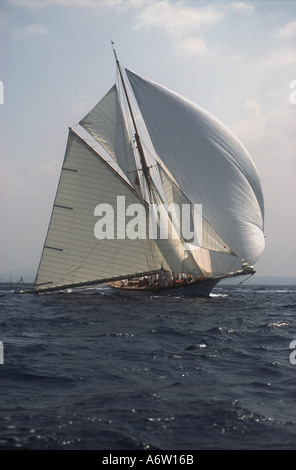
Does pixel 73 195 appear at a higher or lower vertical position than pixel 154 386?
higher

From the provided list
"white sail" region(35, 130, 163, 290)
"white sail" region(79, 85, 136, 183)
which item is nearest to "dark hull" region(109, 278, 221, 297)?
"white sail" region(35, 130, 163, 290)

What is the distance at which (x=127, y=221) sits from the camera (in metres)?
35.2

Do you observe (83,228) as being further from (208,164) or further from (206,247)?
(208,164)

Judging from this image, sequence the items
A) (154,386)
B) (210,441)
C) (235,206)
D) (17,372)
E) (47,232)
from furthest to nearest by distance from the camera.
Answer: (235,206), (47,232), (17,372), (154,386), (210,441)

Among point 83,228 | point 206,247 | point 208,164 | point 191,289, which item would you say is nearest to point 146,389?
point 83,228

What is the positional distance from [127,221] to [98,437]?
28.1m

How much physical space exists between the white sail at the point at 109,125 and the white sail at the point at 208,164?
2.83 metres

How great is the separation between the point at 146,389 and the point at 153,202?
28.7 meters

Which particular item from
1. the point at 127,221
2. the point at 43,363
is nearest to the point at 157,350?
the point at 43,363

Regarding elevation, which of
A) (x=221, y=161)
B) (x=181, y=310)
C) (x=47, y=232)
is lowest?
(x=181, y=310)

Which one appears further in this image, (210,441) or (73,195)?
(73,195)

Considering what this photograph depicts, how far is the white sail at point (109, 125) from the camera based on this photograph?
3766 cm
